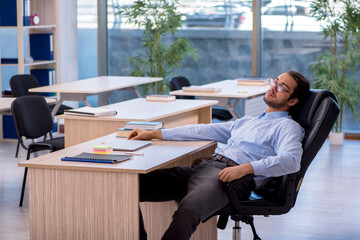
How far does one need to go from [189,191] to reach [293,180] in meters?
0.53

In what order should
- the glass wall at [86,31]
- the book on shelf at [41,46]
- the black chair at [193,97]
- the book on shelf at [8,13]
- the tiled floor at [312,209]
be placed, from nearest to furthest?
1. the tiled floor at [312,209]
2. the black chair at [193,97]
3. the book on shelf at [8,13]
4. the book on shelf at [41,46]
5. the glass wall at [86,31]

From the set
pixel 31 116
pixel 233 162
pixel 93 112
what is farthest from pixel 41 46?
pixel 233 162

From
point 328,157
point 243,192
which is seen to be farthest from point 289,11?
point 243,192

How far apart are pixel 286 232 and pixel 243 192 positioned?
132 centimetres

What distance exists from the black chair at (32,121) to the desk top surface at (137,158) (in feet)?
4.94

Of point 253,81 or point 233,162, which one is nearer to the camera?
point 233,162

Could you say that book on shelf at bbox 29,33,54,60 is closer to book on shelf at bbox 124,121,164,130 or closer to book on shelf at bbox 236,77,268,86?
book on shelf at bbox 236,77,268,86

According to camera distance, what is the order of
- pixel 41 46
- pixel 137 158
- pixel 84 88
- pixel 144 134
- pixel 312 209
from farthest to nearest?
pixel 41 46 < pixel 84 88 < pixel 312 209 < pixel 144 134 < pixel 137 158

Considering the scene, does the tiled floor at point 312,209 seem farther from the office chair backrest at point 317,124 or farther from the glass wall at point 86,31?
the glass wall at point 86,31

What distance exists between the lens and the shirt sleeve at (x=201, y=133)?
12.0 ft

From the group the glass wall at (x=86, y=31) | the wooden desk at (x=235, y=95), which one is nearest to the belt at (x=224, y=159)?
the wooden desk at (x=235, y=95)

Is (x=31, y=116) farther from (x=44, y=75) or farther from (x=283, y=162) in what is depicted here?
(x=44, y=75)

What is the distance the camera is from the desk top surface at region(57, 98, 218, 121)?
4586 millimetres

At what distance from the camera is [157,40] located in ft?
29.2
